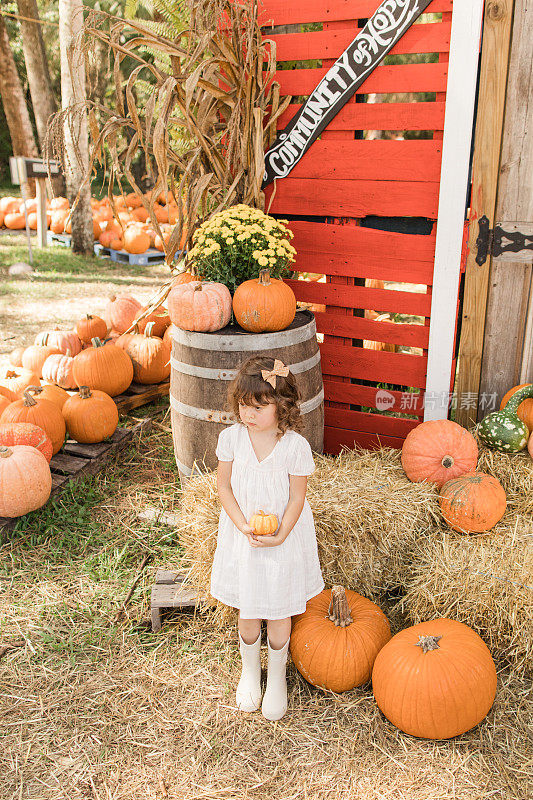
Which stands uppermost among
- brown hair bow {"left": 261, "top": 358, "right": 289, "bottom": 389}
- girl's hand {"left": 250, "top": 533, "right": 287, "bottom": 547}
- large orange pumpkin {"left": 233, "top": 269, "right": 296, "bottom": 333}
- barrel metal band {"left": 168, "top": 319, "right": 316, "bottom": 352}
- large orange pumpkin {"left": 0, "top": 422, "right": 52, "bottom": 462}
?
large orange pumpkin {"left": 233, "top": 269, "right": 296, "bottom": 333}

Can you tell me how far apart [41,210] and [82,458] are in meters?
7.86

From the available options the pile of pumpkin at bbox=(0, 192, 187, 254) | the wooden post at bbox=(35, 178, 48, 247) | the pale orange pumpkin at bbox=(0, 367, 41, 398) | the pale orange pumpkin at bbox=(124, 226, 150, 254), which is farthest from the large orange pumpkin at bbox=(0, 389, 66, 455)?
the wooden post at bbox=(35, 178, 48, 247)

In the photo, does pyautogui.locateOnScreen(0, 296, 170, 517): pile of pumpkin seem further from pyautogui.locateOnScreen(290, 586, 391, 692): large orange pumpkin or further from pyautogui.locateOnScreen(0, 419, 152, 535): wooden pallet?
pyautogui.locateOnScreen(290, 586, 391, 692): large orange pumpkin

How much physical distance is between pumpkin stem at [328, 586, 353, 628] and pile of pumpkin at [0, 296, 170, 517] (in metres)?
1.87

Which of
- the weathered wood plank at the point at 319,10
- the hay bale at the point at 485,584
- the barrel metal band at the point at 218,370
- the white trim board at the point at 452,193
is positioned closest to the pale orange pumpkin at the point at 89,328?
the barrel metal band at the point at 218,370

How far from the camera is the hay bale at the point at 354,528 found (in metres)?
3.19

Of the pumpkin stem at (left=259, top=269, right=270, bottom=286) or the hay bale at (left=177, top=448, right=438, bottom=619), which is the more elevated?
the pumpkin stem at (left=259, top=269, right=270, bottom=286)

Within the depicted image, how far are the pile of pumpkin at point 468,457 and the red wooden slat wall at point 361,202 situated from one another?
21.2 inches

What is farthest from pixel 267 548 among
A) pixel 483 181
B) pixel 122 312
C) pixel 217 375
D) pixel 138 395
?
pixel 122 312

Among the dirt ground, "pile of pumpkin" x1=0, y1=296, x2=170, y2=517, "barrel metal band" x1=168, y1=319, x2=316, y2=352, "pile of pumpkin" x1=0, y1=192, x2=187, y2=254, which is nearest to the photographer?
the dirt ground

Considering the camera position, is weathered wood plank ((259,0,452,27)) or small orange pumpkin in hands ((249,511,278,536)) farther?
weathered wood plank ((259,0,452,27))

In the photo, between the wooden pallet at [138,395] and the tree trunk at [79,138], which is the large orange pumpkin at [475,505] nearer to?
the wooden pallet at [138,395]

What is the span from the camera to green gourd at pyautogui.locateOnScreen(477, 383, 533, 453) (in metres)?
3.67

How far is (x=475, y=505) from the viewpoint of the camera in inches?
126
